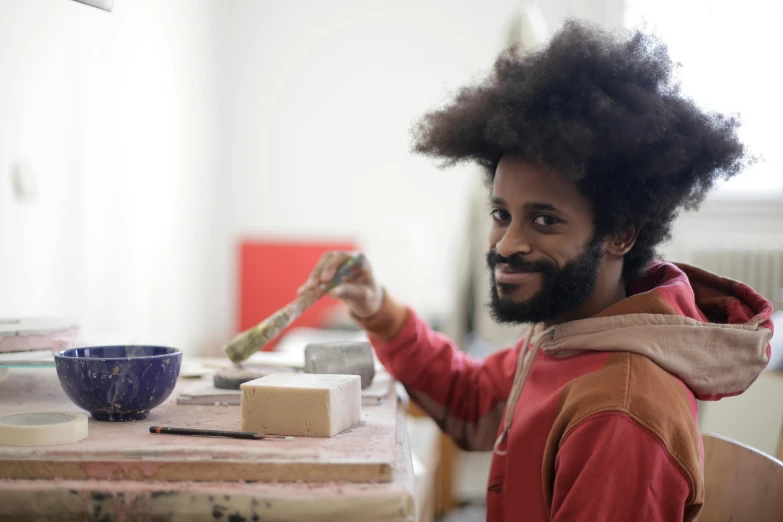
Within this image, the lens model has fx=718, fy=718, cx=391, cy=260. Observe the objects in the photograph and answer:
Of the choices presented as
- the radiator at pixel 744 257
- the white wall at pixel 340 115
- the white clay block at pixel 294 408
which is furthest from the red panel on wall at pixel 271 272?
the white clay block at pixel 294 408

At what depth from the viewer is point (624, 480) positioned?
719mm

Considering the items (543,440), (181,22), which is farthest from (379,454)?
(181,22)

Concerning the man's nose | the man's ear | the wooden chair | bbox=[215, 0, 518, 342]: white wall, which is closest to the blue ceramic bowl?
the man's nose

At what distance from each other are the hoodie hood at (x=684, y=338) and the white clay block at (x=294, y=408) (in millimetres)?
337

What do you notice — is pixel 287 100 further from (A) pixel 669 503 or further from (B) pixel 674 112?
(A) pixel 669 503

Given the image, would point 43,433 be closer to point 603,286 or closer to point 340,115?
point 603,286

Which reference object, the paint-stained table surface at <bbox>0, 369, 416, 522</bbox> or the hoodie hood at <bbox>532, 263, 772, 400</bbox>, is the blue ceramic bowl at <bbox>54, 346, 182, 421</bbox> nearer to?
the paint-stained table surface at <bbox>0, 369, 416, 522</bbox>

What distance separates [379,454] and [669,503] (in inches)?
12.2

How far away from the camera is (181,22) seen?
3.07m

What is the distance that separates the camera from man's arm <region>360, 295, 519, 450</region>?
3.97 ft

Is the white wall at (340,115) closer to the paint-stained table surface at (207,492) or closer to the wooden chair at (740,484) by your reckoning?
the wooden chair at (740,484)

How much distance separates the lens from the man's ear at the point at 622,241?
38.0 inches

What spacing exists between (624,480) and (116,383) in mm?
528

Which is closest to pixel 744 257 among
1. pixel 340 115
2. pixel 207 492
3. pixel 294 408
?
pixel 340 115
